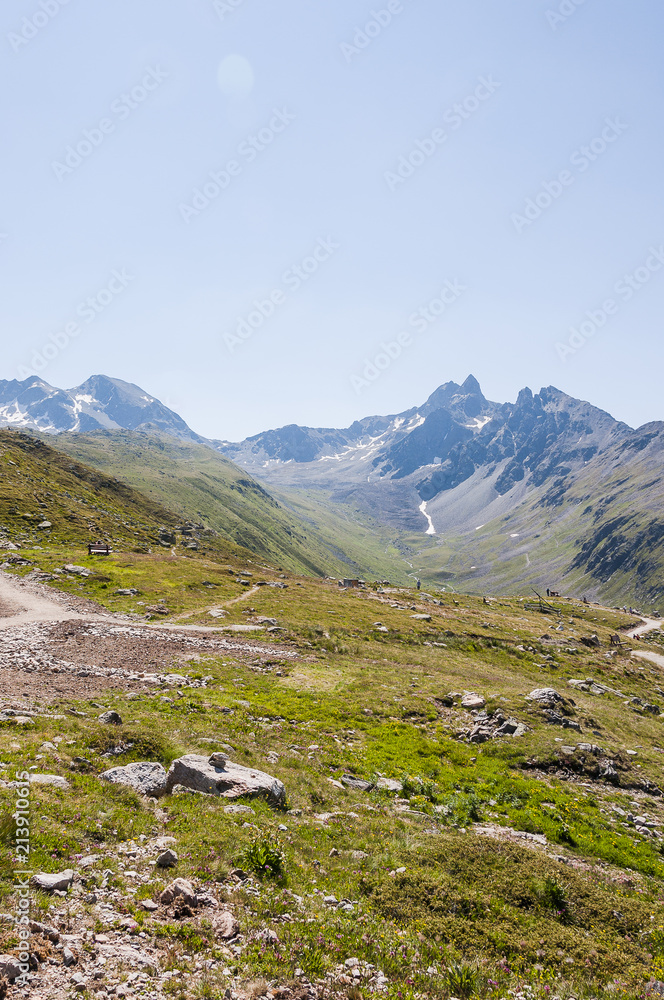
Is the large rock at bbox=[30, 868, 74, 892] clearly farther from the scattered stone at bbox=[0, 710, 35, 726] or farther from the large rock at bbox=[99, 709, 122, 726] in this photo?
the large rock at bbox=[99, 709, 122, 726]

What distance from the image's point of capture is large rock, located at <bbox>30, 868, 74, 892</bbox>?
9680 millimetres

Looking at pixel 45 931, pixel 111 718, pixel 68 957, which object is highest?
pixel 68 957

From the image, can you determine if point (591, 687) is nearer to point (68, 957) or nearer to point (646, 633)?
point (68, 957)

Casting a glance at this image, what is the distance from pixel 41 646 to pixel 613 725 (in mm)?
42945

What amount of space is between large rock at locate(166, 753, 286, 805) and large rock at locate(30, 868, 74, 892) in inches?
245

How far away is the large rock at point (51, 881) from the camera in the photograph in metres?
9.68

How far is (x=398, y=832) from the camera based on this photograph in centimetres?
1623

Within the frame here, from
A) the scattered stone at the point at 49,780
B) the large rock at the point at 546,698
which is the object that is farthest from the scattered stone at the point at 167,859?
the large rock at the point at 546,698

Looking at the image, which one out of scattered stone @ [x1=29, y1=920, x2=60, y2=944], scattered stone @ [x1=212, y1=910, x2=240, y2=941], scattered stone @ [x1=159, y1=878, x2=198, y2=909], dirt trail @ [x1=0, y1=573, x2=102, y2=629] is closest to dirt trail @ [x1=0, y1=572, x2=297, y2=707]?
dirt trail @ [x1=0, y1=573, x2=102, y2=629]

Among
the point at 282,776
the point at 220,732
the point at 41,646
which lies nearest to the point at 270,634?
the point at 41,646

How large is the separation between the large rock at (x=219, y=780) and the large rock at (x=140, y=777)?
312mm

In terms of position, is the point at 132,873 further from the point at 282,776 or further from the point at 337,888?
the point at 282,776

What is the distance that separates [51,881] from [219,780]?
7344 millimetres

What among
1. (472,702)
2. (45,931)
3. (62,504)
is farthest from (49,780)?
(62,504)
